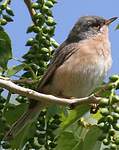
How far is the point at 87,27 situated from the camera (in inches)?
193

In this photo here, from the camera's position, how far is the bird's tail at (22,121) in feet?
9.95

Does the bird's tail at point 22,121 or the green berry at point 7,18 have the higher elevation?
the green berry at point 7,18

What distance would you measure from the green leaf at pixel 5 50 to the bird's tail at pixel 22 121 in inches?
15.9

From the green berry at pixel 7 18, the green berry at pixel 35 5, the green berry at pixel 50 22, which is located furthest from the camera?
the green berry at pixel 35 5

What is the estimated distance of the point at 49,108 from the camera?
304cm

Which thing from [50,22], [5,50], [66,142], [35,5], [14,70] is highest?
[35,5]

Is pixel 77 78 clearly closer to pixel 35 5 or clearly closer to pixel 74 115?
pixel 35 5

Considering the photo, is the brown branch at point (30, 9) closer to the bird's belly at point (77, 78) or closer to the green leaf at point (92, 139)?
the bird's belly at point (77, 78)

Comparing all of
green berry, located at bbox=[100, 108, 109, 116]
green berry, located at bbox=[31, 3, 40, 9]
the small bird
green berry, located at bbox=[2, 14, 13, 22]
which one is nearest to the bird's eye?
the small bird

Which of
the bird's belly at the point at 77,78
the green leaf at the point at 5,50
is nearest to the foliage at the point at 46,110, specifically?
the green leaf at the point at 5,50

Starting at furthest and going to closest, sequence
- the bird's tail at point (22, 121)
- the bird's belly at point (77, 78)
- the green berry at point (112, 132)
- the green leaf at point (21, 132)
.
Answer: the bird's belly at point (77, 78), the bird's tail at point (22, 121), the green leaf at point (21, 132), the green berry at point (112, 132)

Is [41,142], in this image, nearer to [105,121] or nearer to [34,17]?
[105,121]

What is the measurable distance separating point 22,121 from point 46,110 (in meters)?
0.46

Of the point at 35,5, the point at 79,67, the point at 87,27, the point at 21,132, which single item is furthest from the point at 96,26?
the point at 21,132
